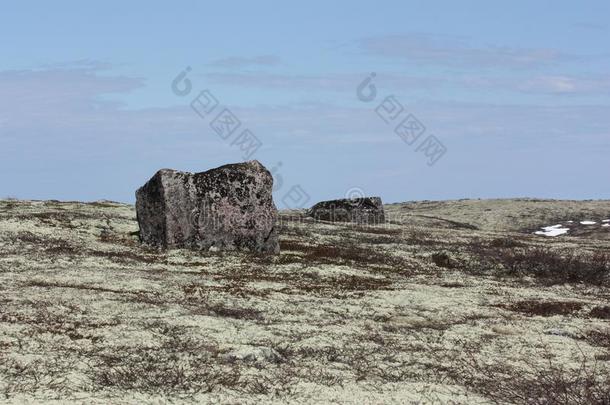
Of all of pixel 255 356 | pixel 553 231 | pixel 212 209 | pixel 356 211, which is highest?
pixel 212 209

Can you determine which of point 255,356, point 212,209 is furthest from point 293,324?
point 212,209

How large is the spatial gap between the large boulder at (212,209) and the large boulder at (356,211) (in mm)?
29063

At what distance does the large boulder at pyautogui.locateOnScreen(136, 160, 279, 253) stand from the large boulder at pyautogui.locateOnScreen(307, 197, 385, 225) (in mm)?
29063

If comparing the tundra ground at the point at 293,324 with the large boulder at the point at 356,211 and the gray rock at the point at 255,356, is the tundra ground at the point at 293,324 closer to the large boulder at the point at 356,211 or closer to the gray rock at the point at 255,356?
the gray rock at the point at 255,356

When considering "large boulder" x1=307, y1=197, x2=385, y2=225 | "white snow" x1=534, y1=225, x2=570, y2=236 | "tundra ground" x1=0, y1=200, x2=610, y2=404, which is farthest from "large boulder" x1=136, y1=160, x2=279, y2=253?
"white snow" x1=534, y1=225, x2=570, y2=236

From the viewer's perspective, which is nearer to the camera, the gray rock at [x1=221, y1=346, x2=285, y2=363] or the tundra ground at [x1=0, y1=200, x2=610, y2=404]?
the tundra ground at [x1=0, y1=200, x2=610, y2=404]

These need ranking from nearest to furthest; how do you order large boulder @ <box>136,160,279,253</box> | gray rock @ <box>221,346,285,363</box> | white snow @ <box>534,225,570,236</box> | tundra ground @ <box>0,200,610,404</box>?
tundra ground @ <box>0,200,610,404</box>
gray rock @ <box>221,346,285,363</box>
large boulder @ <box>136,160,279,253</box>
white snow @ <box>534,225,570,236</box>

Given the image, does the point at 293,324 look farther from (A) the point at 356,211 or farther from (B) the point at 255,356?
(A) the point at 356,211

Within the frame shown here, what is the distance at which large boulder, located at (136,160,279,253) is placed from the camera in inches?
1409

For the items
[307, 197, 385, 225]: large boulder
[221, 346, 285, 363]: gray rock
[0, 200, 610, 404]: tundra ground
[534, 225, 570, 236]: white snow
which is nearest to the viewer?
[0, 200, 610, 404]: tundra ground

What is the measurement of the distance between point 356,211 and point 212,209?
103 feet

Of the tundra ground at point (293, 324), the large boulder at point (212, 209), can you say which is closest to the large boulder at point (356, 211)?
the tundra ground at point (293, 324)

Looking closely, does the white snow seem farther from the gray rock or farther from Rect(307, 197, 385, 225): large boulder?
the gray rock

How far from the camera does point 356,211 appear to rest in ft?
217
